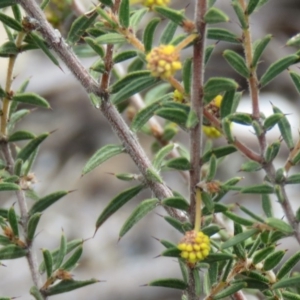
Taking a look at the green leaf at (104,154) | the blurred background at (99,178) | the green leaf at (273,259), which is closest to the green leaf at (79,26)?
the green leaf at (104,154)

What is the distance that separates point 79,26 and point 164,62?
0.26 metres

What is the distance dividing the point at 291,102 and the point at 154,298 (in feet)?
4.57

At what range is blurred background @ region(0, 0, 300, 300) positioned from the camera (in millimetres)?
2814

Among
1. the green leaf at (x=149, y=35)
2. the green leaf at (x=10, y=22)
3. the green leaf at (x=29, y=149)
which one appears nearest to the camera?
the green leaf at (x=149, y=35)

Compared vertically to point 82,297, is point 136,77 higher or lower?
higher

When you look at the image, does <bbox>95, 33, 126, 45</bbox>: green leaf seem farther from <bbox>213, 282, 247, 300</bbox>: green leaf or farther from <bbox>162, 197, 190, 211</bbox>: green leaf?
<bbox>213, 282, 247, 300</bbox>: green leaf

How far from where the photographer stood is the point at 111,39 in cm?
62

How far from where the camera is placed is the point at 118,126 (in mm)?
700

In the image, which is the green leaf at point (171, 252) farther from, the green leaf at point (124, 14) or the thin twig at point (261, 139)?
the green leaf at point (124, 14)

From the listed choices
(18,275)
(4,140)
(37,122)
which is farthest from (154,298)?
(4,140)

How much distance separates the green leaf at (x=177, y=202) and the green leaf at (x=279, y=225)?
3.5 inches

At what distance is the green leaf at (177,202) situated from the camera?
63 centimetres

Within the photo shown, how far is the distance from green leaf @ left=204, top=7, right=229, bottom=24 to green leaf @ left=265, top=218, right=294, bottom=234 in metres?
0.20

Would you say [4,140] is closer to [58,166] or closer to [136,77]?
[136,77]
